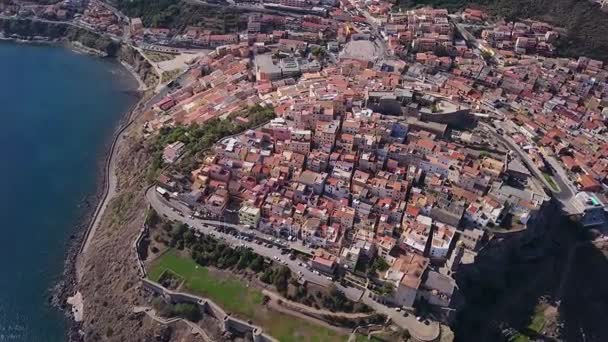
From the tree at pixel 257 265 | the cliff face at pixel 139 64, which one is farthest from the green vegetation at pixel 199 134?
the cliff face at pixel 139 64

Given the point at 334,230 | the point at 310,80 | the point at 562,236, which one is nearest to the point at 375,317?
the point at 334,230

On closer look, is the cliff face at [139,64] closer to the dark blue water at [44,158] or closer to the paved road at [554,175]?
the dark blue water at [44,158]

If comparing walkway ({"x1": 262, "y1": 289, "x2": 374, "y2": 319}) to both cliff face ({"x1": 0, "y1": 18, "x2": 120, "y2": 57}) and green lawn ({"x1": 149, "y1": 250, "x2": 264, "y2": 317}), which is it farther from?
cliff face ({"x1": 0, "y1": 18, "x2": 120, "y2": 57})

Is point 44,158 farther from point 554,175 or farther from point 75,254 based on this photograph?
point 554,175

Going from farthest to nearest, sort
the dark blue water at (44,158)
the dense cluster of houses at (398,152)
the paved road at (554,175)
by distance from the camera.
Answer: the paved road at (554,175)
the dark blue water at (44,158)
the dense cluster of houses at (398,152)

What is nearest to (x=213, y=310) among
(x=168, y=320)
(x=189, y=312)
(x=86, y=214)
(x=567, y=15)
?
(x=189, y=312)

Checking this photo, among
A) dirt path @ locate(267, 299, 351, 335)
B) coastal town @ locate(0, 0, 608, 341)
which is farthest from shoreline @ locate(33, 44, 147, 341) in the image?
dirt path @ locate(267, 299, 351, 335)

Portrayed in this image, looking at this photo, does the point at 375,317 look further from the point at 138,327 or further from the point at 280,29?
the point at 280,29
